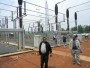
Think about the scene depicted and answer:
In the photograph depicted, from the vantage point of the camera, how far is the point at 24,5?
Answer: 17.7 m

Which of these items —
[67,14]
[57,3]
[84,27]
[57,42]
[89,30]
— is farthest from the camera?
[84,27]

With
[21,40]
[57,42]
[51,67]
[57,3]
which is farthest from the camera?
[57,3]

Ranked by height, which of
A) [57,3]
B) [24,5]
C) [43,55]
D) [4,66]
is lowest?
[4,66]

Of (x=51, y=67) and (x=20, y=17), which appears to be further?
(x=20, y=17)

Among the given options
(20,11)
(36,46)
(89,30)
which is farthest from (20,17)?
(89,30)

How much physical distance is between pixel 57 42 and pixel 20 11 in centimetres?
849

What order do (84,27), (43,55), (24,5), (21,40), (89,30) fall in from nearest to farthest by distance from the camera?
(43,55)
(21,40)
(24,5)
(89,30)
(84,27)

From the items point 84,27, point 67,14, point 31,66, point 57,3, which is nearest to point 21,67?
point 31,66

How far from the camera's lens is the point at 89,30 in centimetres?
8238

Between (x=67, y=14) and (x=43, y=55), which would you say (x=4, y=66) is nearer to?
(x=43, y=55)

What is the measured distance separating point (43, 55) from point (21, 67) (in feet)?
6.95

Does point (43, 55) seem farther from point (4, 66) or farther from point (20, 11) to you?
point (20, 11)

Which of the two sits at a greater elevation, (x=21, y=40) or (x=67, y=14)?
(x=67, y=14)

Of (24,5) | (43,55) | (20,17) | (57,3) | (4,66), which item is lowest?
(4,66)
